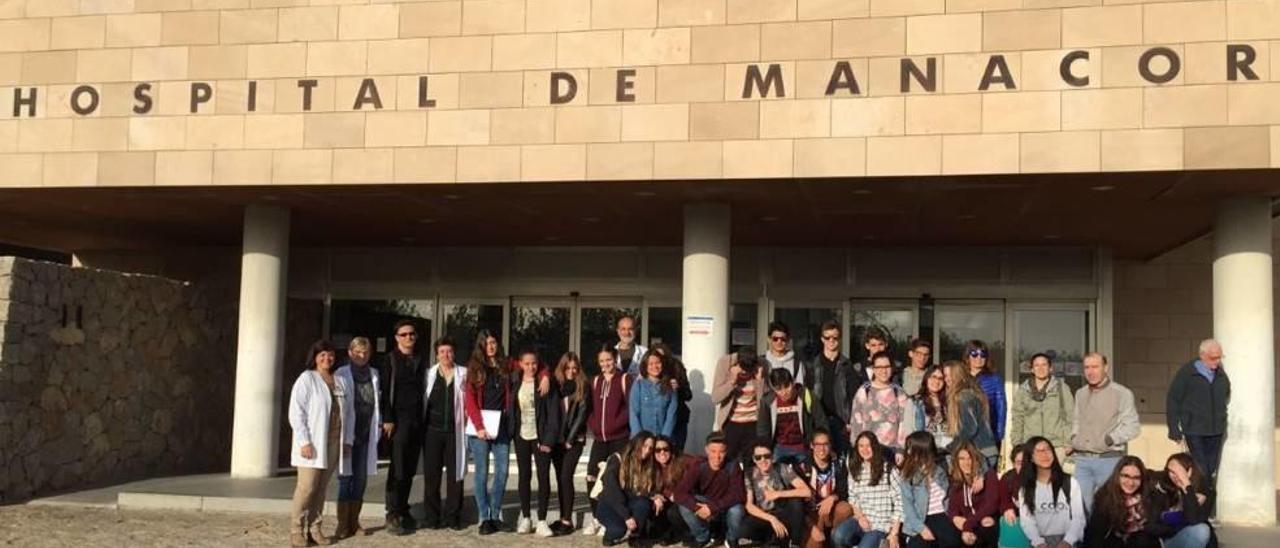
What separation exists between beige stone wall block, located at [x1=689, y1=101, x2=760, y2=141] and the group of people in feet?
6.24

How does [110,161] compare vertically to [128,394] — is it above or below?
above

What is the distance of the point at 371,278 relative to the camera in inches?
675

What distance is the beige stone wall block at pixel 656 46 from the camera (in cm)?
1083

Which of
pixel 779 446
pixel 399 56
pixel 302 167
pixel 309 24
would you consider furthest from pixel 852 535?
pixel 309 24

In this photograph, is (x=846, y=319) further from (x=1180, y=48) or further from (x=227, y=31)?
(x=227, y=31)

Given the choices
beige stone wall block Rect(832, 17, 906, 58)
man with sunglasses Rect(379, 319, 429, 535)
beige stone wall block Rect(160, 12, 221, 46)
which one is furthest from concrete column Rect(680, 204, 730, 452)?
beige stone wall block Rect(160, 12, 221, 46)

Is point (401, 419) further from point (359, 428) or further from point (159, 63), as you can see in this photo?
point (159, 63)

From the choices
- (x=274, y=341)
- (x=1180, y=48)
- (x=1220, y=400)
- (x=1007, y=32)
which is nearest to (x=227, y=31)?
(x=274, y=341)

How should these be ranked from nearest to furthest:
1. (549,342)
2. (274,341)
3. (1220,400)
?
1. (1220,400)
2. (274,341)
3. (549,342)

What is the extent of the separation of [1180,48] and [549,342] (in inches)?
357

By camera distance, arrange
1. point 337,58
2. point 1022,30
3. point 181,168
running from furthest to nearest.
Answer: point 181,168 → point 337,58 → point 1022,30

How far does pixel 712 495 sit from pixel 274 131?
5.59 meters

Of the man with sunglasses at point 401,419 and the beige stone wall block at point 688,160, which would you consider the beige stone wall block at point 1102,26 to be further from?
the man with sunglasses at point 401,419

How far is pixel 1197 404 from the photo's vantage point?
10.1 metres
